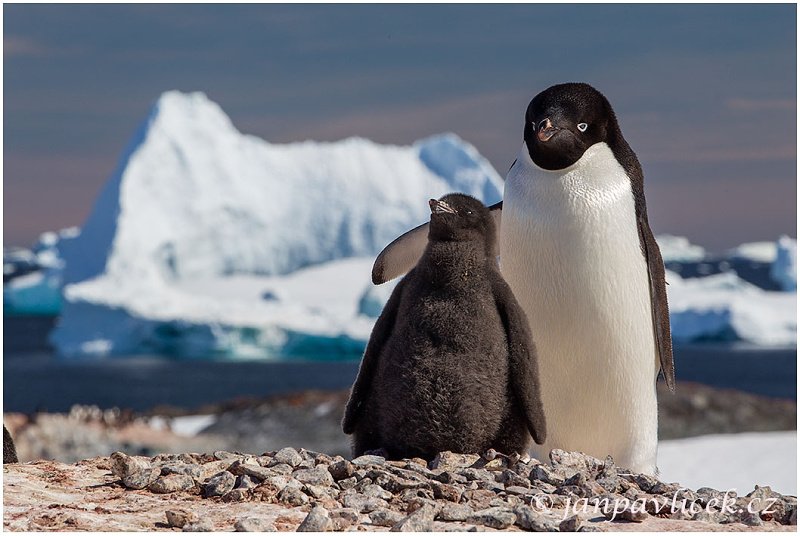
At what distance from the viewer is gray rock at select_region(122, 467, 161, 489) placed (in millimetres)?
3219

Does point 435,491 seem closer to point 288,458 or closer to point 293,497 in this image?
point 293,497

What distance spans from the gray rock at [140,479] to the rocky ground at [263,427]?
10.2m

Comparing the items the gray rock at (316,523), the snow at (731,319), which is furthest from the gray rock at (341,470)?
the snow at (731,319)

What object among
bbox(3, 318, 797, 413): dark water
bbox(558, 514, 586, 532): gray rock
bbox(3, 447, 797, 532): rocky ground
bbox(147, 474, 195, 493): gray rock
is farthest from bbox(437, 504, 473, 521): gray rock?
bbox(3, 318, 797, 413): dark water

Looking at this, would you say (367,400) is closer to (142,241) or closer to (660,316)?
(660,316)

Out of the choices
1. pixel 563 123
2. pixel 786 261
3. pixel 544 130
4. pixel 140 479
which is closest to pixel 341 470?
pixel 140 479

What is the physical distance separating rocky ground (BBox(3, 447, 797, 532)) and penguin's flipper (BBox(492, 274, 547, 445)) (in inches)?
6.5

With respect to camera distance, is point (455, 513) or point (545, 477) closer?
point (455, 513)

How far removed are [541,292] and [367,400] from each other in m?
0.88

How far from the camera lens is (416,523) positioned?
2742 millimetres

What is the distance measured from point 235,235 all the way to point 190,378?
875 centimetres

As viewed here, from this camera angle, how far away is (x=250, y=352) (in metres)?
32.8

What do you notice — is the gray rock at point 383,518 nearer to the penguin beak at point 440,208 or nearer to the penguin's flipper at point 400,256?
the penguin beak at point 440,208

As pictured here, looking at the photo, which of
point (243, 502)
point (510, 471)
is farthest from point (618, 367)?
point (243, 502)
